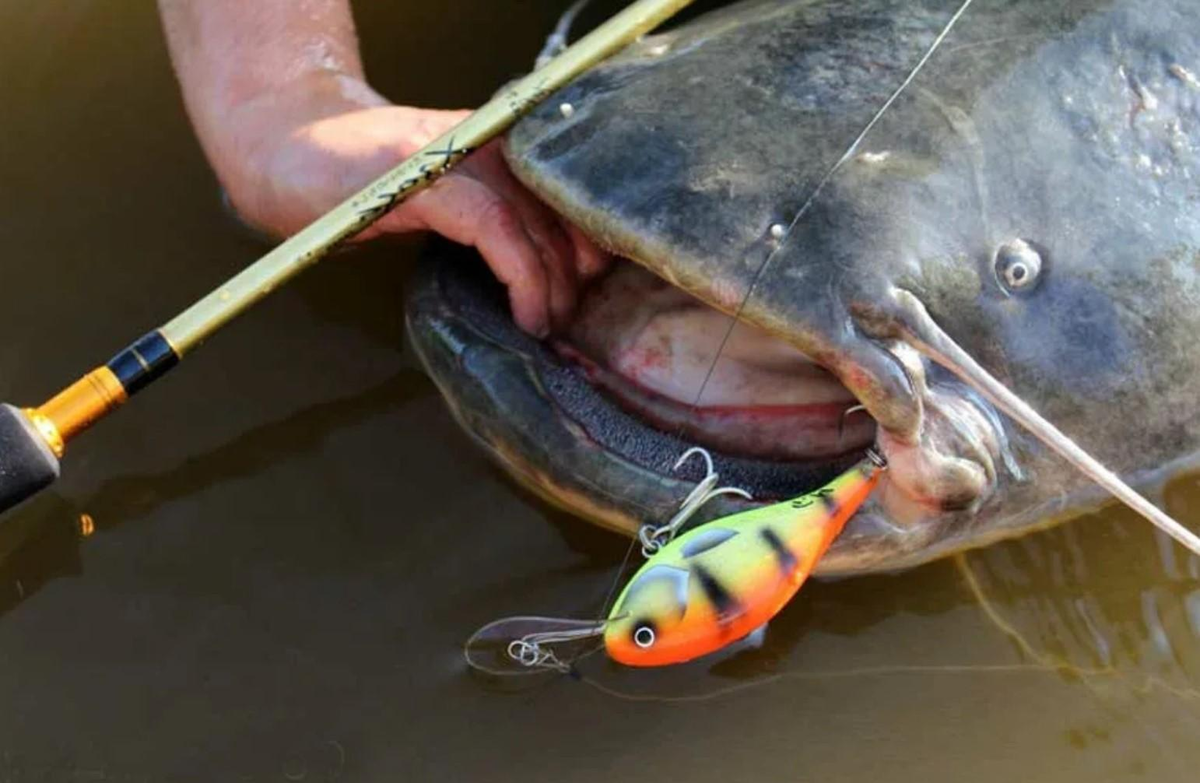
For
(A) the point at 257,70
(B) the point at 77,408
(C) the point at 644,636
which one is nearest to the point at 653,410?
(C) the point at 644,636

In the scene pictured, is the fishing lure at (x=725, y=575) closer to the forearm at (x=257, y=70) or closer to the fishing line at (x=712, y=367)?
the fishing line at (x=712, y=367)

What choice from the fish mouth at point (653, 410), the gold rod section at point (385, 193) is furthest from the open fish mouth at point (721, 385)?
the gold rod section at point (385, 193)

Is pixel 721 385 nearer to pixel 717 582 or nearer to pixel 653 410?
pixel 653 410

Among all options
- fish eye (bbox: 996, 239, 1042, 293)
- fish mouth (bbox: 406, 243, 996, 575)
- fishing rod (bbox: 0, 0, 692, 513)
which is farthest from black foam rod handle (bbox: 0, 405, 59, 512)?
fish eye (bbox: 996, 239, 1042, 293)

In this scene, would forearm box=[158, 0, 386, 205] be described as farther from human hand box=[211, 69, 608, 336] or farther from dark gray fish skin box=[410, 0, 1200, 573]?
dark gray fish skin box=[410, 0, 1200, 573]

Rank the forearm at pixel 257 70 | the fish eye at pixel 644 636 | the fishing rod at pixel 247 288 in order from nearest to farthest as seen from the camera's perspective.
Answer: the fish eye at pixel 644 636
the fishing rod at pixel 247 288
the forearm at pixel 257 70

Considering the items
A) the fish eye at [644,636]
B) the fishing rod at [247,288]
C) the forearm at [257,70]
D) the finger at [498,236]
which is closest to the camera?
the fish eye at [644,636]

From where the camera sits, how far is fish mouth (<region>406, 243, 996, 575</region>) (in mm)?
1414

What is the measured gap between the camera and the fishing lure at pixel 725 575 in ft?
4.16

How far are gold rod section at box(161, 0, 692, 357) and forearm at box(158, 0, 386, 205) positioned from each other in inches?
11.9

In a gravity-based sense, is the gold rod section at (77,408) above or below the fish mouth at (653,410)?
above

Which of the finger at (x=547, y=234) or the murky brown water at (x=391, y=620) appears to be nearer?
the murky brown water at (x=391, y=620)

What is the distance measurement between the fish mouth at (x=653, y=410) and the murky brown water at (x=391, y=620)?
0.11 meters

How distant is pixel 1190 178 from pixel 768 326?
1.59ft
